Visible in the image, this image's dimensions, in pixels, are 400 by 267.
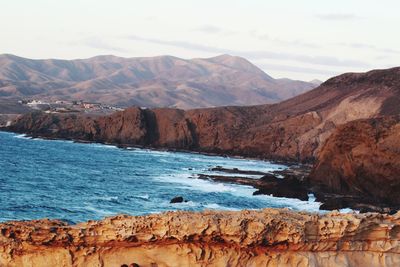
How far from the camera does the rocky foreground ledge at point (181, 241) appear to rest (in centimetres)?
1255

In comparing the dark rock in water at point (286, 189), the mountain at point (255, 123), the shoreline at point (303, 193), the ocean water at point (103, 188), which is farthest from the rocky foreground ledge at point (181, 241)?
the mountain at point (255, 123)

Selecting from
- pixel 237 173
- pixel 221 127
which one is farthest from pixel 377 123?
pixel 221 127

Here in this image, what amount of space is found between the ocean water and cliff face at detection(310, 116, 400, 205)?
6112mm

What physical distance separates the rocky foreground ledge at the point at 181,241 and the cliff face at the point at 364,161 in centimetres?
3569

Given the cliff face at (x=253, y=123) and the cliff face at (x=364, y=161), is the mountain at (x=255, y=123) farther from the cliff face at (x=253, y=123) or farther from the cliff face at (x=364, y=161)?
the cliff face at (x=364, y=161)

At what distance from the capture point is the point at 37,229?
12852 mm

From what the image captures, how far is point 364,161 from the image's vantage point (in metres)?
52.8

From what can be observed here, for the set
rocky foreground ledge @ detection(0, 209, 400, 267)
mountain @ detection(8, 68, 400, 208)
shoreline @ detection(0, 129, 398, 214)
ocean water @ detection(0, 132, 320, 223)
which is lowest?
ocean water @ detection(0, 132, 320, 223)

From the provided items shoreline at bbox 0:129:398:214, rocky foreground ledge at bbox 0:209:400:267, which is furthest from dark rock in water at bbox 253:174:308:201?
rocky foreground ledge at bbox 0:209:400:267

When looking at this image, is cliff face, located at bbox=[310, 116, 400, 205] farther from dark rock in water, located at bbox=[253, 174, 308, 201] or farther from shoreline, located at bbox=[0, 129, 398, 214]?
dark rock in water, located at bbox=[253, 174, 308, 201]

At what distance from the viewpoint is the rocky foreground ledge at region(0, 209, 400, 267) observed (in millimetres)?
12547

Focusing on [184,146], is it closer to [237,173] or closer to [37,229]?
[237,173]

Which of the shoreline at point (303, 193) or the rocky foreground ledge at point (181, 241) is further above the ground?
the rocky foreground ledge at point (181, 241)

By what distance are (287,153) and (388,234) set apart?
89610 millimetres
